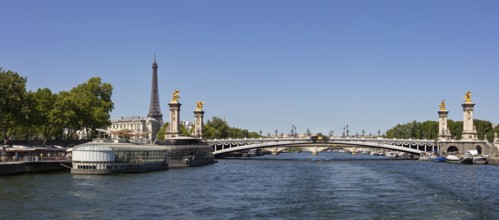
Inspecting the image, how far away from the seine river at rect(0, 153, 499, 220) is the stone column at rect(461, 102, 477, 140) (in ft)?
193

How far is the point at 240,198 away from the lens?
41.2 m

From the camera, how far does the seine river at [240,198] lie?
108 ft

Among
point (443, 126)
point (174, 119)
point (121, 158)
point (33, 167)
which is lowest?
point (33, 167)

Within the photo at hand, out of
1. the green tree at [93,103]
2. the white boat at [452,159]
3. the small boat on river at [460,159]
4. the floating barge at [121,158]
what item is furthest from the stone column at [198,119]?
the small boat on river at [460,159]

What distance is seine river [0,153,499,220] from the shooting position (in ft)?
108

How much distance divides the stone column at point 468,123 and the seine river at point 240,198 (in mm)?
58860

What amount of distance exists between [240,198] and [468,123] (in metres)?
83.1

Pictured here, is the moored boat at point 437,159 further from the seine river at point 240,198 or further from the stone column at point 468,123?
the seine river at point 240,198

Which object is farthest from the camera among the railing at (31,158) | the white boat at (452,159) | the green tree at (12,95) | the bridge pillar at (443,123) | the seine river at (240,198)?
the bridge pillar at (443,123)

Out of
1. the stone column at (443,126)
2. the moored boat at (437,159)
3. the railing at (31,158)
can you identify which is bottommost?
the moored boat at (437,159)

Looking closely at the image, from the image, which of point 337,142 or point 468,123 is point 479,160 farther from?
point 337,142

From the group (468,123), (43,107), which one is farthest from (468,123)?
(43,107)

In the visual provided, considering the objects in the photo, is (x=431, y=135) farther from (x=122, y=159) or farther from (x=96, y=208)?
(x=96, y=208)

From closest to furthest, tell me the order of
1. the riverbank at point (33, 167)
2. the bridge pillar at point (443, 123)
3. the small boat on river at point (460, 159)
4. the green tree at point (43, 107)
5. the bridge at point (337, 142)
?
the riverbank at point (33, 167) → the green tree at point (43, 107) → the small boat on river at point (460, 159) → the bridge at point (337, 142) → the bridge pillar at point (443, 123)
